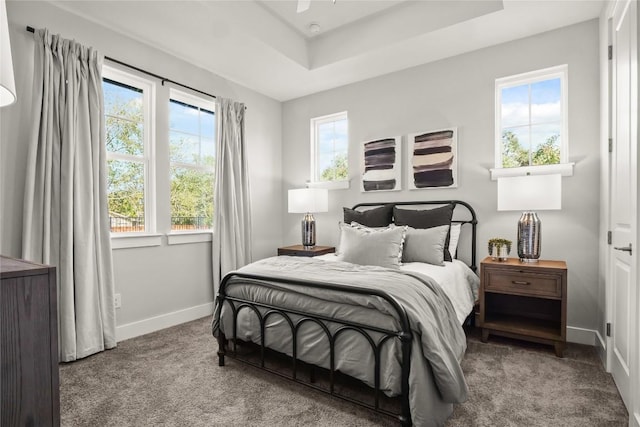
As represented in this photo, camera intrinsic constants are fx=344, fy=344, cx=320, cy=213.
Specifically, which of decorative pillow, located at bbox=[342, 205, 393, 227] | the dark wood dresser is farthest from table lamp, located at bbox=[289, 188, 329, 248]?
the dark wood dresser

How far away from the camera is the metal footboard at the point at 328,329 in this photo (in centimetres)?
162

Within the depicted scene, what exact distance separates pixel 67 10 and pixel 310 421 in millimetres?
3386

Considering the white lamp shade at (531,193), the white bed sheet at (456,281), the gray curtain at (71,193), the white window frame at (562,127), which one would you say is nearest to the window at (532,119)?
the white window frame at (562,127)

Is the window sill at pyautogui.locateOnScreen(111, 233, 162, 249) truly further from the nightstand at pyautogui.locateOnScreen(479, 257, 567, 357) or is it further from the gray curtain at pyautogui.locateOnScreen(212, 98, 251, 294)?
the nightstand at pyautogui.locateOnScreen(479, 257, 567, 357)

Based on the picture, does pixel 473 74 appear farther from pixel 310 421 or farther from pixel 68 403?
pixel 68 403

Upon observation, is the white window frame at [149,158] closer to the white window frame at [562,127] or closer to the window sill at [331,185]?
the window sill at [331,185]

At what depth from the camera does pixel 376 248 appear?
8.78 ft

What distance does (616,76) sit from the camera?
7.36 ft

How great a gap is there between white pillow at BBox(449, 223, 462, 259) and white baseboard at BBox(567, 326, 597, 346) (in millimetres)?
1089

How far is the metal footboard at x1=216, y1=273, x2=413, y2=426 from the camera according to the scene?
1624 millimetres

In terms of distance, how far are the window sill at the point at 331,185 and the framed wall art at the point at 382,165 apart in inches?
9.0

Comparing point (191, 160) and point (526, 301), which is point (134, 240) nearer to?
point (191, 160)

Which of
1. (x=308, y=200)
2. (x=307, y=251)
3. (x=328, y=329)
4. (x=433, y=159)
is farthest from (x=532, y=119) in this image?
(x=328, y=329)

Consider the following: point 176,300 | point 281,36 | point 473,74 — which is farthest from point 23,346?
point 473,74
